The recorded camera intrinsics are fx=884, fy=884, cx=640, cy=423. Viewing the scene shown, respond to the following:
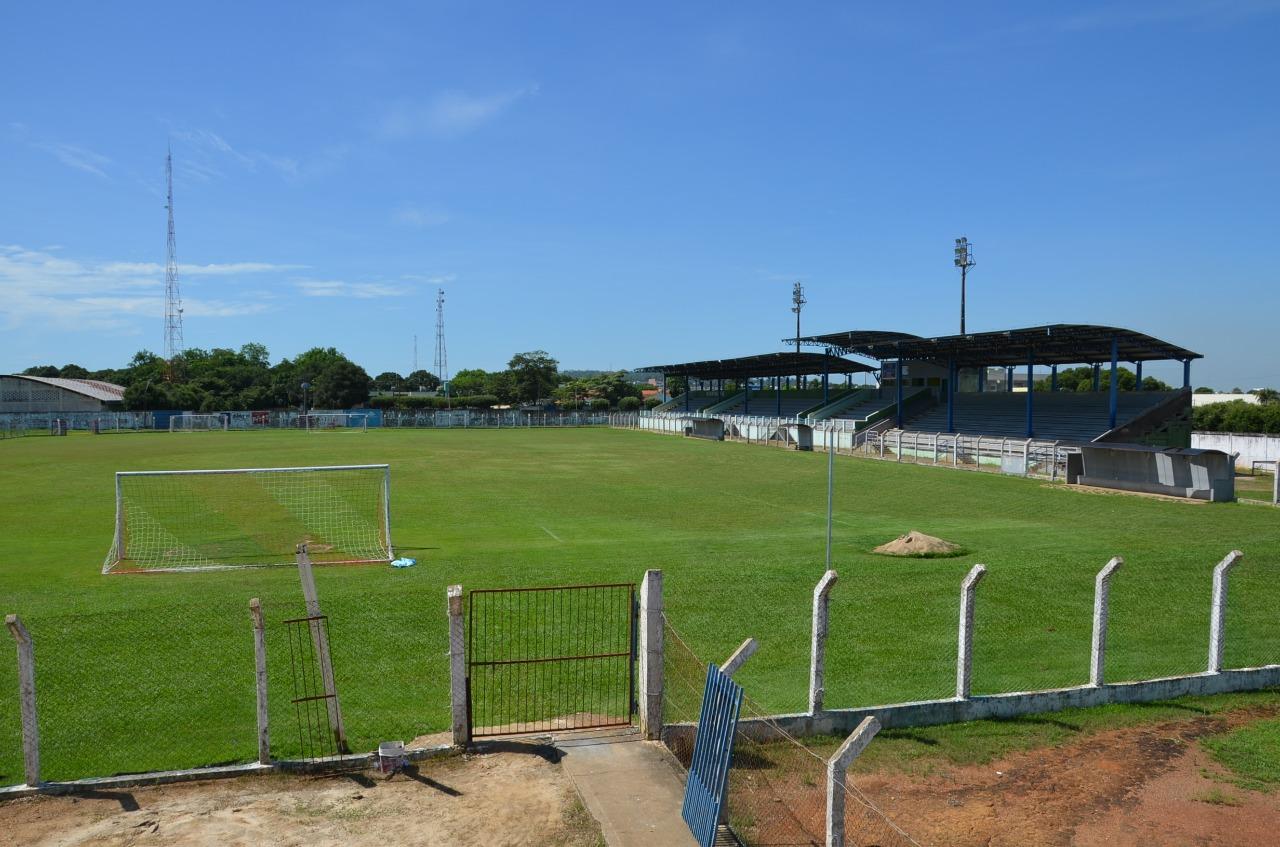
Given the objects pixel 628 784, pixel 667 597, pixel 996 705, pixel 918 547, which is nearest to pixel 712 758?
pixel 628 784

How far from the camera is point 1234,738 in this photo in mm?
8570

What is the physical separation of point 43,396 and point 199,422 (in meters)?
28.6

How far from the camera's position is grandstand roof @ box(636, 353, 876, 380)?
64812 mm

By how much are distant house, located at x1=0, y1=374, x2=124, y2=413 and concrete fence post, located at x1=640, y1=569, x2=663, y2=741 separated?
109969 mm

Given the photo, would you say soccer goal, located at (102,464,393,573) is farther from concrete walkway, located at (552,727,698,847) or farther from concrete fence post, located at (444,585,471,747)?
concrete walkway, located at (552,727,698,847)

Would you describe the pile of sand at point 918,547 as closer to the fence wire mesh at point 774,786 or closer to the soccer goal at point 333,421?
the fence wire mesh at point 774,786

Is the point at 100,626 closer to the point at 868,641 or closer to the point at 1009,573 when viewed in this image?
the point at 868,641

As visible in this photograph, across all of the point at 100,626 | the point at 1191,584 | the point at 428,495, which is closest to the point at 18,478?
the point at 428,495

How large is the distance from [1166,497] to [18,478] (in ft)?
131

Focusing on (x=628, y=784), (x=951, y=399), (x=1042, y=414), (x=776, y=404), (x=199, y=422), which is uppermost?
(x=951, y=399)

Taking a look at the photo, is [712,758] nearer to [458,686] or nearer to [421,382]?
[458,686]

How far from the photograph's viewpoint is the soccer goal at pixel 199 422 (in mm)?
82688

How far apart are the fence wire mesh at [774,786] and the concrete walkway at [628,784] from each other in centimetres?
40

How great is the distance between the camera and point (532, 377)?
125500 mm
